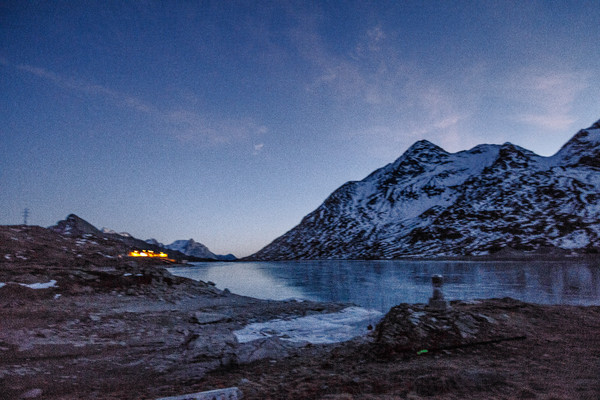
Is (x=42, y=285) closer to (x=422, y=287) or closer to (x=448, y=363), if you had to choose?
(x=448, y=363)

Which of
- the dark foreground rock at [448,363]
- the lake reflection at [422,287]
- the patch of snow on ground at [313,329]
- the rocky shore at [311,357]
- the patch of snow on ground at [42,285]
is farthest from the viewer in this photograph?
the lake reflection at [422,287]

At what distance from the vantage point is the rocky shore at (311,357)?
17.3ft

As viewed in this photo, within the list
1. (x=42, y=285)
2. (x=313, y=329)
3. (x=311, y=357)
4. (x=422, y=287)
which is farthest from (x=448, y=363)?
(x=422, y=287)

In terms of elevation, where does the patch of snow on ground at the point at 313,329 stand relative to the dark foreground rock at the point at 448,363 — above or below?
below

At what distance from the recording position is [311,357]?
823cm

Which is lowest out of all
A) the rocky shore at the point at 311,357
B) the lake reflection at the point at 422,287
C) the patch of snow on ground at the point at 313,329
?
the lake reflection at the point at 422,287

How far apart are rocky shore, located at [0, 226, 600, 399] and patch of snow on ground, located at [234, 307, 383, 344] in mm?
925

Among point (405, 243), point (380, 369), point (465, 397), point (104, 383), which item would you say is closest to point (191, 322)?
point (104, 383)

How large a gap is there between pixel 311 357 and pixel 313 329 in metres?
3.90

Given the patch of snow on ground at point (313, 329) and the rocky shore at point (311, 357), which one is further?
the patch of snow on ground at point (313, 329)

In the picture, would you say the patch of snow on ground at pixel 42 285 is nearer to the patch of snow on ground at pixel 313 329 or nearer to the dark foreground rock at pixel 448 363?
the patch of snow on ground at pixel 313 329

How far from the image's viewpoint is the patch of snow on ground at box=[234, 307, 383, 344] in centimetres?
1070

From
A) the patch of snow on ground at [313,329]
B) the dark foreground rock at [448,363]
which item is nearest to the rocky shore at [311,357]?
the dark foreground rock at [448,363]

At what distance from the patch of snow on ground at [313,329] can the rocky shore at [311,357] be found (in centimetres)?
93
